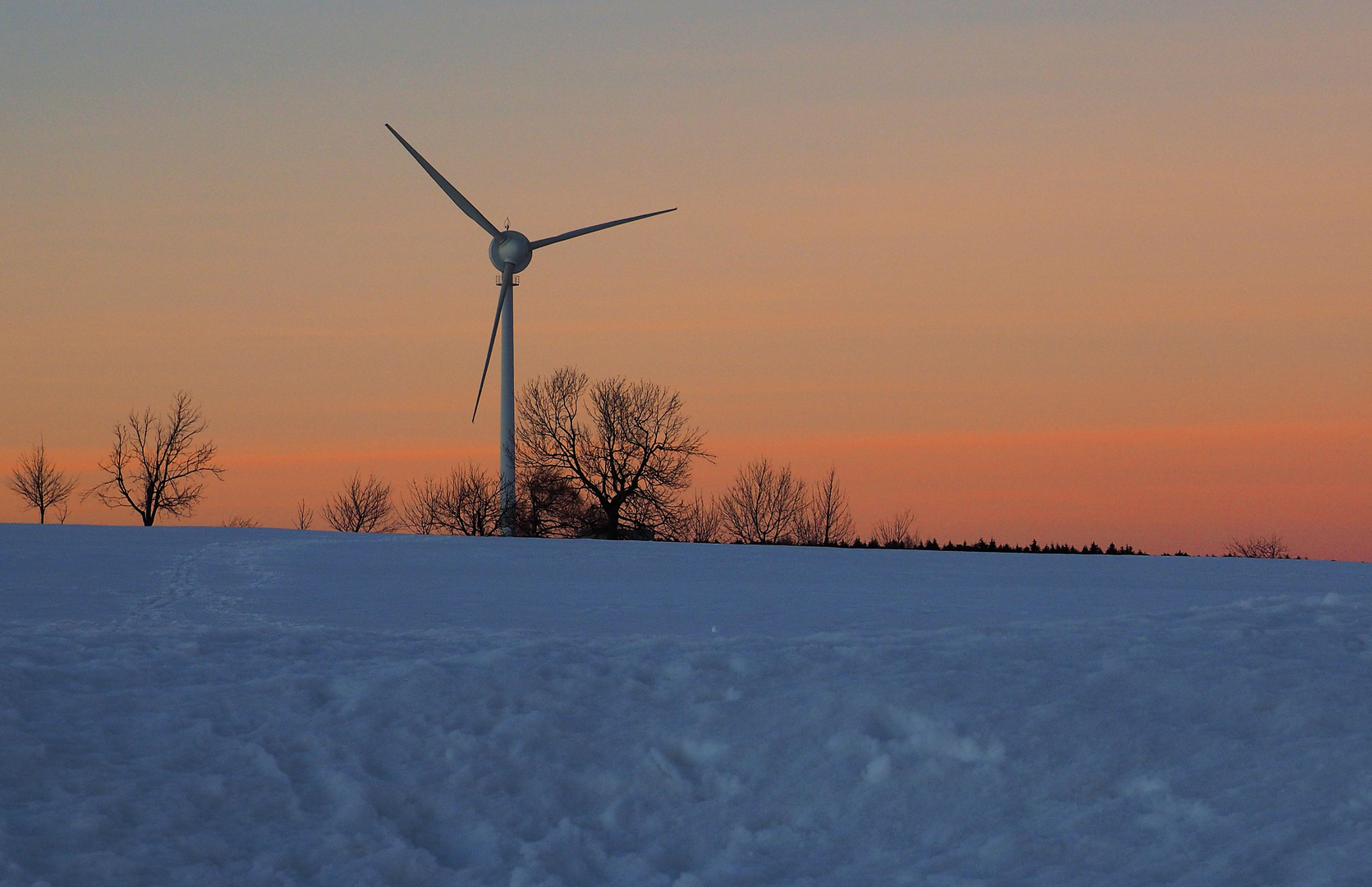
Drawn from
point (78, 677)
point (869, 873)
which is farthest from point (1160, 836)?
point (78, 677)

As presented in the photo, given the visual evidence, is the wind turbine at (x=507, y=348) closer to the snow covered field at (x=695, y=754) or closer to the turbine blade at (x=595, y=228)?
the turbine blade at (x=595, y=228)

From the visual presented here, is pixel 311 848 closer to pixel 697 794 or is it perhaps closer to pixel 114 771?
pixel 114 771

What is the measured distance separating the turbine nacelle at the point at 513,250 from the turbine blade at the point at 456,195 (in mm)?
283

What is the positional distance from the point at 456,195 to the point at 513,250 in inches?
295

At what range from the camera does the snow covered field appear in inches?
280

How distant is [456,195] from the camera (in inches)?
2056

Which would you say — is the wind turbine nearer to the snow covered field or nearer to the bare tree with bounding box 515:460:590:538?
the bare tree with bounding box 515:460:590:538

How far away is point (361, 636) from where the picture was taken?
11086mm

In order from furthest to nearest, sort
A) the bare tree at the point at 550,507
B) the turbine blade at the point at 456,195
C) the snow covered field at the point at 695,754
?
the bare tree at the point at 550,507, the turbine blade at the point at 456,195, the snow covered field at the point at 695,754

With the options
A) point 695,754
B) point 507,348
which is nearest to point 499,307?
point 507,348

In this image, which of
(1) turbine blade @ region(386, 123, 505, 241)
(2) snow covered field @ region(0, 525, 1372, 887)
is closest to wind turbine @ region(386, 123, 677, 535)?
(1) turbine blade @ region(386, 123, 505, 241)

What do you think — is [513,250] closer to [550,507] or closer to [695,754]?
[550,507]

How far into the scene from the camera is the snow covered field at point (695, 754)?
7.12 m

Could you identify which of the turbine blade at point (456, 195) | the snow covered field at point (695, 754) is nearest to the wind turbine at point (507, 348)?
the turbine blade at point (456, 195)
